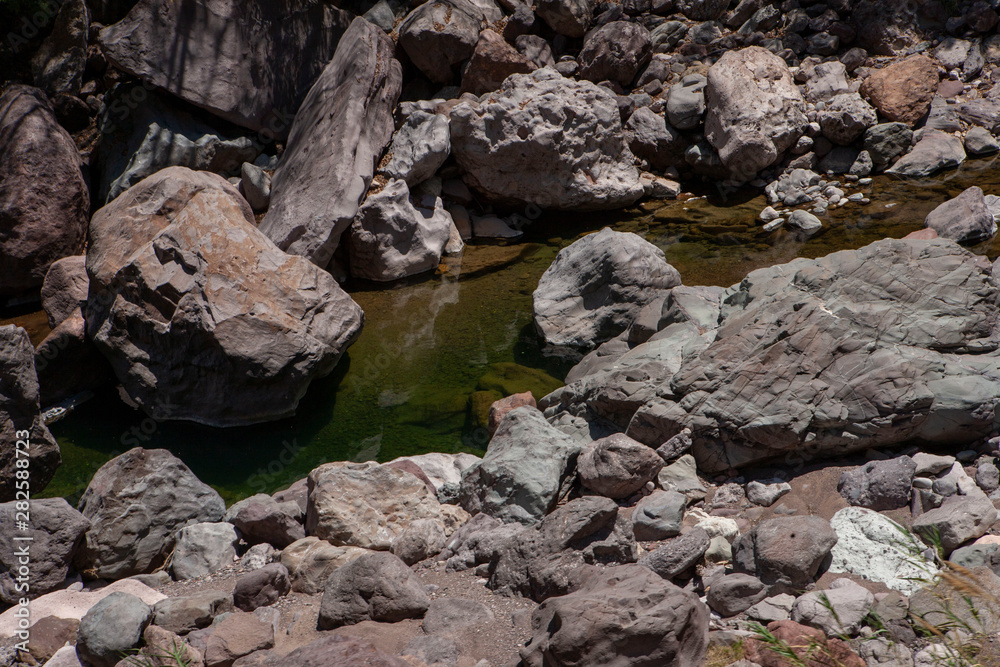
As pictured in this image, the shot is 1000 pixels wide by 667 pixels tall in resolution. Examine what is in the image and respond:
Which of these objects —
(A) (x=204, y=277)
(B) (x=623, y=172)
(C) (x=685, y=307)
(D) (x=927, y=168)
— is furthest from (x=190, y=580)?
(D) (x=927, y=168)

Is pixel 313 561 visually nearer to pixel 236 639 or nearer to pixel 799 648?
pixel 236 639

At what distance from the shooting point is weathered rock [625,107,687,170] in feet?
28.3

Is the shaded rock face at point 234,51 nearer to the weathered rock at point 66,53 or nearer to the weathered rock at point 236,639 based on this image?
the weathered rock at point 66,53

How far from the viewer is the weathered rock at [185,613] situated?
3066mm

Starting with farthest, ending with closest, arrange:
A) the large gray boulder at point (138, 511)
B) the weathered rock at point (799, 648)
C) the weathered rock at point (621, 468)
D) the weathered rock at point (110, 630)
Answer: the large gray boulder at point (138, 511) → the weathered rock at point (621, 468) → the weathered rock at point (110, 630) → the weathered rock at point (799, 648)

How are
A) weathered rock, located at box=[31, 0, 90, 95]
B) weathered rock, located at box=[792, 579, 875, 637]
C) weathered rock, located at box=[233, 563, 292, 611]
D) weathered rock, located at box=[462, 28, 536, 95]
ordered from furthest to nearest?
weathered rock, located at box=[31, 0, 90, 95]
weathered rock, located at box=[462, 28, 536, 95]
weathered rock, located at box=[233, 563, 292, 611]
weathered rock, located at box=[792, 579, 875, 637]

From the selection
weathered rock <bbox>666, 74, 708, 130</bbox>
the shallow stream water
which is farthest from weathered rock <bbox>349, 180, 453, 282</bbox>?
weathered rock <bbox>666, 74, 708, 130</bbox>

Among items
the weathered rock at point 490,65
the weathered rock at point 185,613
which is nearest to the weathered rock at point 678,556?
the weathered rock at point 185,613

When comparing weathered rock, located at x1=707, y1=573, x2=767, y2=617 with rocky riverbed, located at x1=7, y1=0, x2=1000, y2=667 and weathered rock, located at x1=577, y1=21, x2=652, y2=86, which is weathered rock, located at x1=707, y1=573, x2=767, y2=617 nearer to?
rocky riverbed, located at x1=7, y1=0, x2=1000, y2=667

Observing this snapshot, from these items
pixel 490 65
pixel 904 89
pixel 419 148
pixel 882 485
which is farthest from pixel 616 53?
pixel 882 485

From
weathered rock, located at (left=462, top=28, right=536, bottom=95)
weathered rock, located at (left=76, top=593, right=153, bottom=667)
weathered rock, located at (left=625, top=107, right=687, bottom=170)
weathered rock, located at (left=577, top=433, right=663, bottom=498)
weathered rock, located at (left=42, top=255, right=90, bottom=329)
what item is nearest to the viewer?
weathered rock, located at (left=76, top=593, right=153, bottom=667)

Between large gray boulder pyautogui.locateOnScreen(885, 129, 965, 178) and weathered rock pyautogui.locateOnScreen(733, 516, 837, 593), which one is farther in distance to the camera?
large gray boulder pyautogui.locateOnScreen(885, 129, 965, 178)

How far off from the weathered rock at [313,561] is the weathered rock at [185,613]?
0.44m

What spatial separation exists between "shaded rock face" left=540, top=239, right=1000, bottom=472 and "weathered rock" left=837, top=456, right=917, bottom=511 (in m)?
0.28
